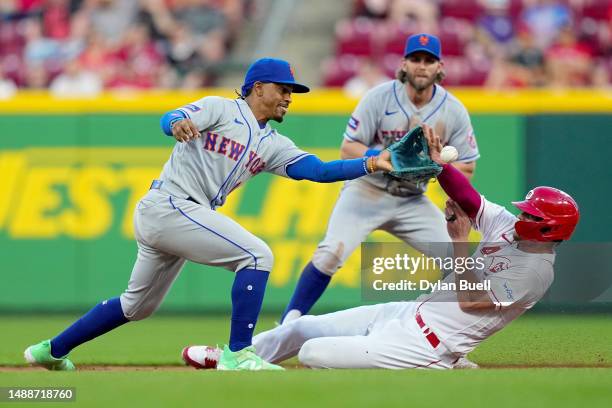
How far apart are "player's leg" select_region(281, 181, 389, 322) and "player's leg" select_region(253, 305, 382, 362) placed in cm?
113

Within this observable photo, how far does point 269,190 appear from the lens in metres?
10.8

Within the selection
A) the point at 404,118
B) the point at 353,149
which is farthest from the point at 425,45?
the point at 353,149

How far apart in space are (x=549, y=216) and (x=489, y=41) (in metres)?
7.44

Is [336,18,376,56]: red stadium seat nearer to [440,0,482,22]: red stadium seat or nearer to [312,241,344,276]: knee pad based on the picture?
[440,0,482,22]: red stadium seat

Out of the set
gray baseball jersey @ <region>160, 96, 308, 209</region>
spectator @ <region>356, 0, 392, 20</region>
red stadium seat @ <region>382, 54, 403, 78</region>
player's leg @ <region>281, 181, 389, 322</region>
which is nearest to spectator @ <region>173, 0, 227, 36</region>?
spectator @ <region>356, 0, 392, 20</region>

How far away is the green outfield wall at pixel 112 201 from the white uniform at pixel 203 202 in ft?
13.7

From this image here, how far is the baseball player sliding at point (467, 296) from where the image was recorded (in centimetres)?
591

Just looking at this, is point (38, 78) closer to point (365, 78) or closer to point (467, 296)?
point (365, 78)

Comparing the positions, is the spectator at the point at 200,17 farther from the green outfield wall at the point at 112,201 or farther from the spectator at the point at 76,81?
the green outfield wall at the point at 112,201

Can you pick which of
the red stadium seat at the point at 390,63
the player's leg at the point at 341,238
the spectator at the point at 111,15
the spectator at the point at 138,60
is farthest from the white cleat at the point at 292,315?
the spectator at the point at 111,15

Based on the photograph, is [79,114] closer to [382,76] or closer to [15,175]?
[15,175]

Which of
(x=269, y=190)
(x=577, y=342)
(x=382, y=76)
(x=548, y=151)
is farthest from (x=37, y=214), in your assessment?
(x=577, y=342)

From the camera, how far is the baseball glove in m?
6.18

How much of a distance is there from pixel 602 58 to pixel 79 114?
19.2ft
